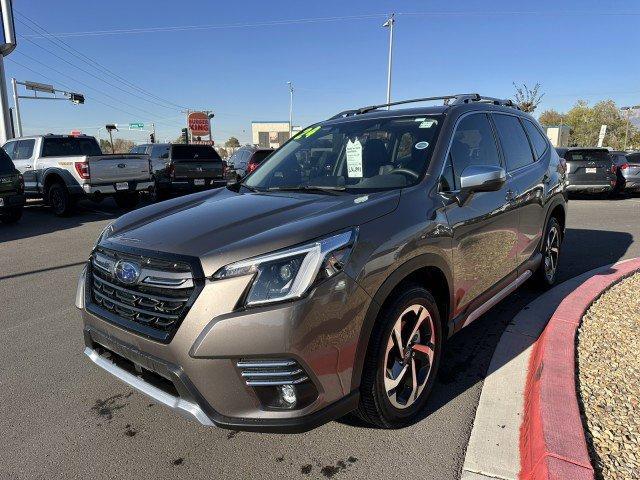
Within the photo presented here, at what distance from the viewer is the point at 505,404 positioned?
301 centimetres

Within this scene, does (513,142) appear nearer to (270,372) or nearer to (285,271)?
(285,271)

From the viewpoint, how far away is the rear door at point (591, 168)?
14.6 m

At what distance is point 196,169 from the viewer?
1520 centimetres

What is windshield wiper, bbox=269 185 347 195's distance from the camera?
10.3 ft

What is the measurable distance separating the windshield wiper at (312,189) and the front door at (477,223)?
0.70 metres

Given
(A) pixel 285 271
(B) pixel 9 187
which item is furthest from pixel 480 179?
(B) pixel 9 187

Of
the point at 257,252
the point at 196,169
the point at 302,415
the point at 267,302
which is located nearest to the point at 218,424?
the point at 302,415

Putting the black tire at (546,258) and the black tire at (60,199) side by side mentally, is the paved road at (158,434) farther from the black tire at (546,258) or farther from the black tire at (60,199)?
the black tire at (60,199)

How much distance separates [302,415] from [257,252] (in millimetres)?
770

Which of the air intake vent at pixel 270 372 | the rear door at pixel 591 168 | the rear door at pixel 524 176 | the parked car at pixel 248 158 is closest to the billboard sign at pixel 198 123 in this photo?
the parked car at pixel 248 158

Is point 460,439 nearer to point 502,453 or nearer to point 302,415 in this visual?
point 502,453

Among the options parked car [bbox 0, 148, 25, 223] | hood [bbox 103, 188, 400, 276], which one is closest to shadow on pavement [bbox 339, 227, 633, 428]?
hood [bbox 103, 188, 400, 276]

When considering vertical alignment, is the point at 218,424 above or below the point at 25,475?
above

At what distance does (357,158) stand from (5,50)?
820 inches
